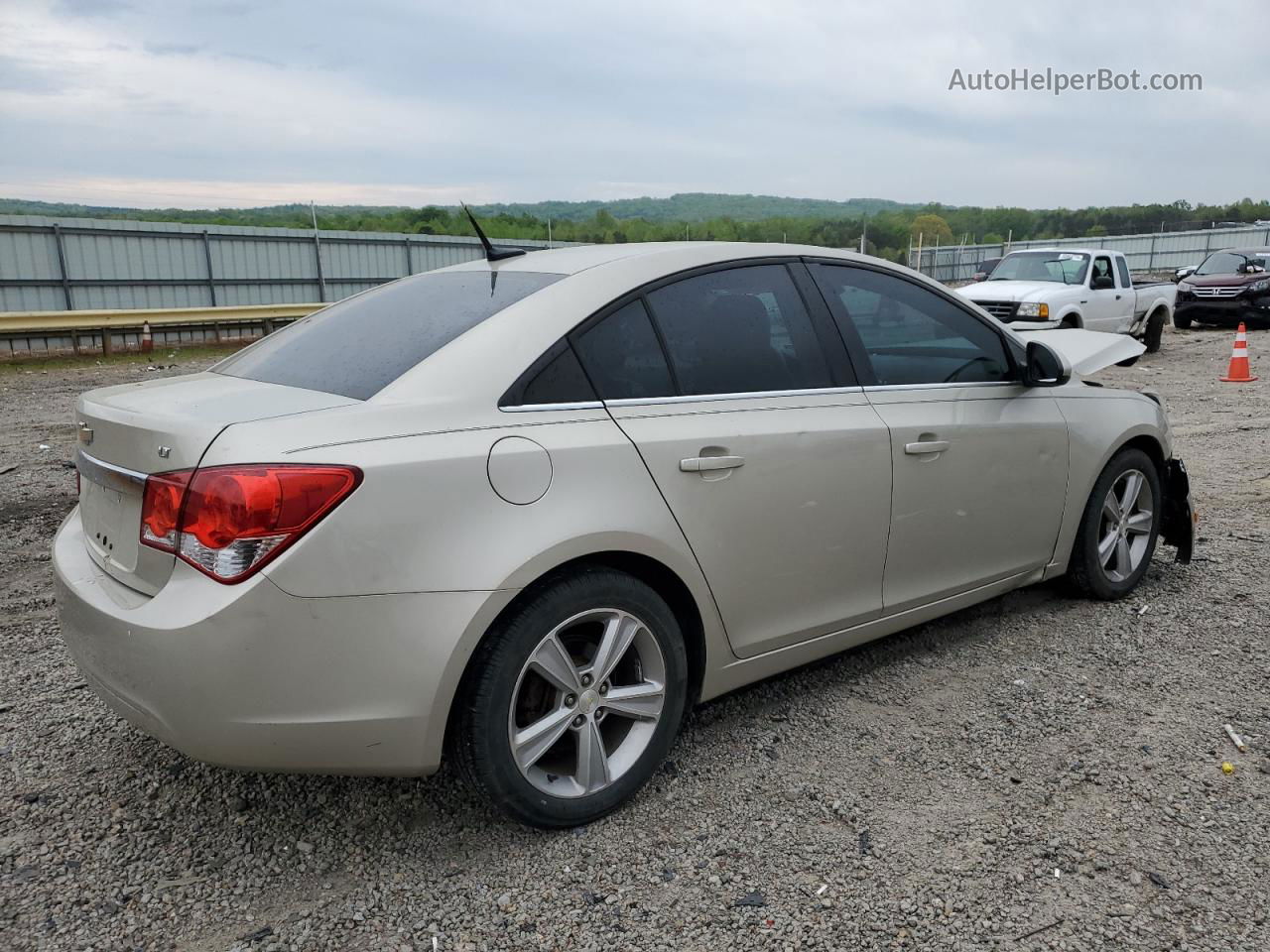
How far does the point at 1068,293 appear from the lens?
1438 centimetres

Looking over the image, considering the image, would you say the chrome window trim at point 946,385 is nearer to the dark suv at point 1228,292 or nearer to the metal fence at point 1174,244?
the dark suv at point 1228,292

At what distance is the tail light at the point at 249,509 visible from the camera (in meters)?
2.33

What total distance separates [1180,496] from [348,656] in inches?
162

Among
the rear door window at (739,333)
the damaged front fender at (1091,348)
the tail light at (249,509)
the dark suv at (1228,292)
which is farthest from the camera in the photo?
the dark suv at (1228,292)

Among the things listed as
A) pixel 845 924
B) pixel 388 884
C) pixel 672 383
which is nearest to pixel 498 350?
pixel 672 383

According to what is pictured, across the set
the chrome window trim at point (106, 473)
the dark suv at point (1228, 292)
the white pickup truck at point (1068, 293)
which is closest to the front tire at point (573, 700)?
the chrome window trim at point (106, 473)

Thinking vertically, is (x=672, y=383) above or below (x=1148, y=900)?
above

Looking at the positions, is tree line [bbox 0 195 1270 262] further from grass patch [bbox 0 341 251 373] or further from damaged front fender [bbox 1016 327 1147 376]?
grass patch [bbox 0 341 251 373]

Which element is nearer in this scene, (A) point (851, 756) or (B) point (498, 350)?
(B) point (498, 350)

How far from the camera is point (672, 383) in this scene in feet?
9.95

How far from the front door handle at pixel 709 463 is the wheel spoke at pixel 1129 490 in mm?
2479

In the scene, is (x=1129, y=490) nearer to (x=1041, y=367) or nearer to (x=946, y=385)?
(x=1041, y=367)

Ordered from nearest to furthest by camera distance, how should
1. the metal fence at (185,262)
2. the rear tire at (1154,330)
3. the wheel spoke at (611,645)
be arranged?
the wheel spoke at (611,645) → the rear tire at (1154,330) → the metal fence at (185,262)

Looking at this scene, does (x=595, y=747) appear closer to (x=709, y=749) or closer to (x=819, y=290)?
(x=709, y=749)
